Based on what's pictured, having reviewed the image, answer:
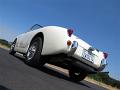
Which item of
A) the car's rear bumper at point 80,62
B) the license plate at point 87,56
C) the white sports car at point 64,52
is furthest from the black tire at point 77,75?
the license plate at point 87,56

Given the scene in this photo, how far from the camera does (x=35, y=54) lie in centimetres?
1035

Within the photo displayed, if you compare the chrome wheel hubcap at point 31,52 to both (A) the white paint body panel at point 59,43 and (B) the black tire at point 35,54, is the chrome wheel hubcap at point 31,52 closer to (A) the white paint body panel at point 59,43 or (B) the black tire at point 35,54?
(B) the black tire at point 35,54

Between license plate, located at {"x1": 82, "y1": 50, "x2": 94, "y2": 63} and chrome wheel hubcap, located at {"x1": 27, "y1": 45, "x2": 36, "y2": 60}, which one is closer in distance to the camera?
license plate, located at {"x1": 82, "y1": 50, "x2": 94, "y2": 63}

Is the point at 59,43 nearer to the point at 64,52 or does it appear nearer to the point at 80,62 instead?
the point at 64,52

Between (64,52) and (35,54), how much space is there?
1.19 metres

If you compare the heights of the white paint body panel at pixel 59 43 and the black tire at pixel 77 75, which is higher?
the white paint body panel at pixel 59 43

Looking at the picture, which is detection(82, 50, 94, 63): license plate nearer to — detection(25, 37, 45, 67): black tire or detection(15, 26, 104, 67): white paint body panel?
detection(15, 26, 104, 67): white paint body panel

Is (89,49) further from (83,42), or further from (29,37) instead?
(29,37)

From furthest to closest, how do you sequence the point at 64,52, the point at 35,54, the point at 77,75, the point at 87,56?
the point at 77,75, the point at 35,54, the point at 87,56, the point at 64,52

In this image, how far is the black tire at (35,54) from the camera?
402 inches

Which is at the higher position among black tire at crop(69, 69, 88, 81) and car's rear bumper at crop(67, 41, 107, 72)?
car's rear bumper at crop(67, 41, 107, 72)

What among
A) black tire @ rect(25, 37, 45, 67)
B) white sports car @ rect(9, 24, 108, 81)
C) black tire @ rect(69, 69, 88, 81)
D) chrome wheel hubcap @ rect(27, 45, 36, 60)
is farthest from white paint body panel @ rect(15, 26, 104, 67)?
black tire @ rect(69, 69, 88, 81)

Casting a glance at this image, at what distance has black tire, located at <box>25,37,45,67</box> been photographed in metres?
10.2

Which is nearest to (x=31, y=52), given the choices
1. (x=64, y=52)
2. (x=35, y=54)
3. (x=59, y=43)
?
(x=35, y=54)
